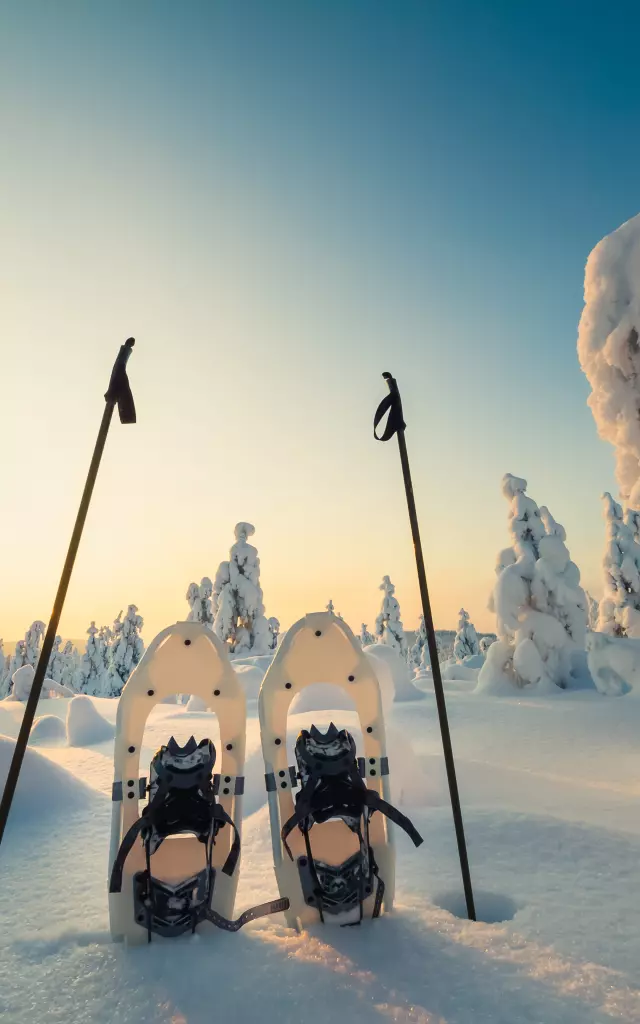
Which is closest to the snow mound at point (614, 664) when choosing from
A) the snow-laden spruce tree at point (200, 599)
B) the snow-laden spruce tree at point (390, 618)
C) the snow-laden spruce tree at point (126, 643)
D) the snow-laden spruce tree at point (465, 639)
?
the snow-laden spruce tree at point (390, 618)

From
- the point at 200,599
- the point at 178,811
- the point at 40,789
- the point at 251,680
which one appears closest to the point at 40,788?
the point at 40,789

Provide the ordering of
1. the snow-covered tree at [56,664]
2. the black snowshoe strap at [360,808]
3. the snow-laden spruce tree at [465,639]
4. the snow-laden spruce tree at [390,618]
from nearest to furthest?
1. the black snowshoe strap at [360,808]
2. the snow-laden spruce tree at [390,618]
3. the snow-laden spruce tree at [465,639]
4. the snow-covered tree at [56,664]

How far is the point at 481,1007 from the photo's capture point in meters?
2.12

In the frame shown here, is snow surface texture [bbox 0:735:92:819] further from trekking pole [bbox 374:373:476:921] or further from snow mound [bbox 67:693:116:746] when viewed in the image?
snow mound [bbox 67:693:116:746]

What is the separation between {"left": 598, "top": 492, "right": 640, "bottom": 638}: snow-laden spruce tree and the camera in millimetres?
20781

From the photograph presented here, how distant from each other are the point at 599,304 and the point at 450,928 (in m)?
7.21

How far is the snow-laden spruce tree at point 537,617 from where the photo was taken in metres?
15.7

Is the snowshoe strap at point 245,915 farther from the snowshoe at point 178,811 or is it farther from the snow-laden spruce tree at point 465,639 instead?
the snow-laden spruce tree at point 465,639

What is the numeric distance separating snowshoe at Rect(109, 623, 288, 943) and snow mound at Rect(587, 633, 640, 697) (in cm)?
1277

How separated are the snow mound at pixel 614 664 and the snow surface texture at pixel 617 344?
7589 mm

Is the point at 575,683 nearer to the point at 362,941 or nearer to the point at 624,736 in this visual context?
the point at 624,736

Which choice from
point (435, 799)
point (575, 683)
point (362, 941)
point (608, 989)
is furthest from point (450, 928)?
point (575, 683)

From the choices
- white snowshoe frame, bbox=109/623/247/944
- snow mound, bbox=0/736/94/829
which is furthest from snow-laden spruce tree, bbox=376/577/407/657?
white snowshoe frame, bbox=109/623/247/944

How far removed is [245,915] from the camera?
2.72 metres
